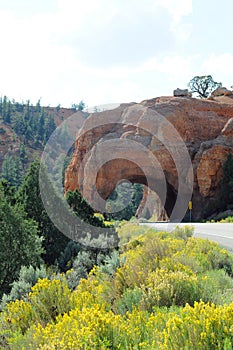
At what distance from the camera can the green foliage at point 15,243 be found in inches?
388

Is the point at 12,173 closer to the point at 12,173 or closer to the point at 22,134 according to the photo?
the point at 12,173

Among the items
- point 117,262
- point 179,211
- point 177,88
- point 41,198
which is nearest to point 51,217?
point 41,198

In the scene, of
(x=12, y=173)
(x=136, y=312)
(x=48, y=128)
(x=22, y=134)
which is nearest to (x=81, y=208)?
(x=136, y=312)

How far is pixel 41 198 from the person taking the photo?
1323cm

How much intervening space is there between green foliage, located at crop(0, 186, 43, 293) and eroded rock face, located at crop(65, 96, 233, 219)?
19.7 meters

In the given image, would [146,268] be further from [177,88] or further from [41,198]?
[177,88]

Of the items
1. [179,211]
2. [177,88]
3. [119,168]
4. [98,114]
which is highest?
[177,88]

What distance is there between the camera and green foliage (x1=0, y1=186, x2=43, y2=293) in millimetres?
9859

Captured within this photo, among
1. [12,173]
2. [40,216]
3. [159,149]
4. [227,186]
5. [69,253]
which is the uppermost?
[159,149]

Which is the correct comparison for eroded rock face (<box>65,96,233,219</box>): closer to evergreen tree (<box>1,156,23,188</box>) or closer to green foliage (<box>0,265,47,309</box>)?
green foliage (<box>0,265,47,309</box>)

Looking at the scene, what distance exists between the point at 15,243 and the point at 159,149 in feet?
67.4

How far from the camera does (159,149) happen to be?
29.5m

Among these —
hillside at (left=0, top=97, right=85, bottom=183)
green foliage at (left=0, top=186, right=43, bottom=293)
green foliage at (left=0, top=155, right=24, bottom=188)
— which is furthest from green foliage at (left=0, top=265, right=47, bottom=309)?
hillside at (left=0, top=97, right=85, bottom=183)

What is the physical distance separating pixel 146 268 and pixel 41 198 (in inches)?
323
